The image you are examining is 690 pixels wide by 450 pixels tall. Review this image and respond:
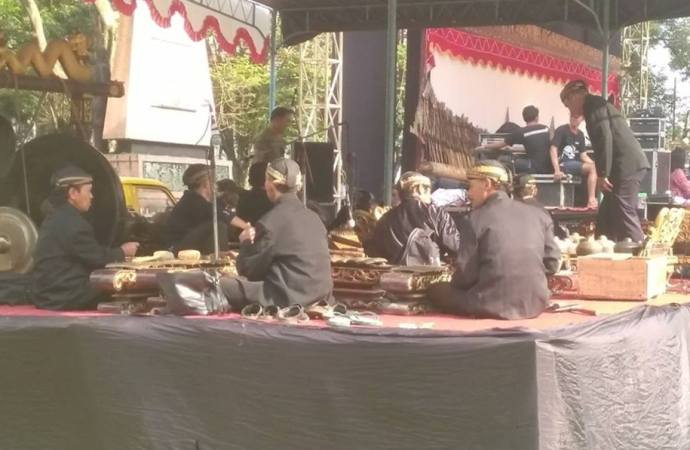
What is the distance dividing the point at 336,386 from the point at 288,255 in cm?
116

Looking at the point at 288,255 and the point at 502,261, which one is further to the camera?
the point at 288,255

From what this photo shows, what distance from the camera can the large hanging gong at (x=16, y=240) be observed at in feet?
27.7

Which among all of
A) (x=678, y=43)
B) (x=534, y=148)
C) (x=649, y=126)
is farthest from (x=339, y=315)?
(x=678, y=43)

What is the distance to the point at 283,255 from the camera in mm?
6516

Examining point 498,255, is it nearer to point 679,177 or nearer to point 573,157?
point 573,157

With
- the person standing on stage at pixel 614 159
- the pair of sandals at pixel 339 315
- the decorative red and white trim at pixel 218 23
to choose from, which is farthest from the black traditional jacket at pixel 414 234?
the decorative red and white trim at pixel 218 23

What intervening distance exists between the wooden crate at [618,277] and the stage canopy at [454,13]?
5.43 m

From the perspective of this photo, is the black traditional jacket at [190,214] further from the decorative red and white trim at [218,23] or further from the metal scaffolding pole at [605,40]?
the metal scaffolding pole at [605,40]

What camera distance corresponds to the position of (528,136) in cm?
1358

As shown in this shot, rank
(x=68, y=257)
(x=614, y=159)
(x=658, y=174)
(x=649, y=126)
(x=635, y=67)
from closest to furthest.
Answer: (x=68, y=257), (x=614, y=159), (x=658, y=174), (x=649, y=126), (x=635, y=67)

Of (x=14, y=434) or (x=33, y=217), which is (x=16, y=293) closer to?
→ (x=14, y=434)

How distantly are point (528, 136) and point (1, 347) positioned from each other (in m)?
8.45

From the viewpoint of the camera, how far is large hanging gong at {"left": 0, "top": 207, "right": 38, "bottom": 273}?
845 centimetres

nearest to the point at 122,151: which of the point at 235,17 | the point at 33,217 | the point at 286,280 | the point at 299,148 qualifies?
the point at 235,17
